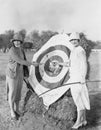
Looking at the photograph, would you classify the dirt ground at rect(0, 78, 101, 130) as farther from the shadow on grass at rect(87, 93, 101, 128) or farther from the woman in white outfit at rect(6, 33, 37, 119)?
the woman in white outfit at rect(6, 33, 37, 119)

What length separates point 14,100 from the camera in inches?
167

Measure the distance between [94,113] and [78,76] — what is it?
162 centimetres

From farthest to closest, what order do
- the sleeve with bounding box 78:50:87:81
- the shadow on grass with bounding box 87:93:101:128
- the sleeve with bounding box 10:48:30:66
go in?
the shadow on grass with bounding box 87:93:101:128, the sleeve with bounding box 10:48:30:66, the sleeve with bounding box 78:50:87:81

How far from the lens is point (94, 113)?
16.7ft

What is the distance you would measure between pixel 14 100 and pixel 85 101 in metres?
1.15

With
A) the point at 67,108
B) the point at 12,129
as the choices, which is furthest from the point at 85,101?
the point at 12,129

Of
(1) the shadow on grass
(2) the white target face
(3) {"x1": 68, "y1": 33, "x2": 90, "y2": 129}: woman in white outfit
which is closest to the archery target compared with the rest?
(2) the white target face

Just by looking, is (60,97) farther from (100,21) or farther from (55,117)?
(100,21)

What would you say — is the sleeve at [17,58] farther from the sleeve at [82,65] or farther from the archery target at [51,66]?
the sleeve at [82,65]

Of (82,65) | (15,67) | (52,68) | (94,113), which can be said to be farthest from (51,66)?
(94,113)

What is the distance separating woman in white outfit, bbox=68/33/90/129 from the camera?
3689 millimetres

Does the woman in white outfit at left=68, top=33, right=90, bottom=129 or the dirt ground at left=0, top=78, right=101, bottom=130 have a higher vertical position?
the woman in white outfit at left=68, top=33, right=90, bottom=129

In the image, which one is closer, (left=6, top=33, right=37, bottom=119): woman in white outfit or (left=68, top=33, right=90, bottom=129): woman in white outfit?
(left=68, top=33, right=90, bottom=129): woman in white outfit

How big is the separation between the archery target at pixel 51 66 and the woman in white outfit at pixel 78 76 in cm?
23
